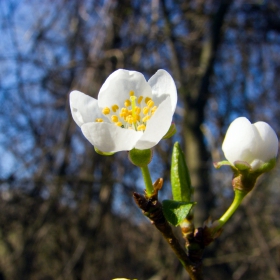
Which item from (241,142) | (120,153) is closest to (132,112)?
(241,142)

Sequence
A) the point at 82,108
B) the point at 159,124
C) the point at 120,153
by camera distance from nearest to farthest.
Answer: the point at 159,124
the point at 82,108
the point at 120,153

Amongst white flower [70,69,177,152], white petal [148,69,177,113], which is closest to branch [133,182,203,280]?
white flower [70,69,177,152]

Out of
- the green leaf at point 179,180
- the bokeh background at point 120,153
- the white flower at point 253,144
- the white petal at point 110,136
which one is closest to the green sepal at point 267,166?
the white flower at point 253,144

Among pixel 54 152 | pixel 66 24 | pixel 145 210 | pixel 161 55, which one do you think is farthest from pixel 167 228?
pixel 66 24

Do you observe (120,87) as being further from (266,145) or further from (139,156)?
(266,145)

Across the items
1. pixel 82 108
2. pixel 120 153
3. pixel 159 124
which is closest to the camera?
pixel 159 124

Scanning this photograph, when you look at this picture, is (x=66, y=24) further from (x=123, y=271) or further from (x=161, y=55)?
(x=123, y=271)

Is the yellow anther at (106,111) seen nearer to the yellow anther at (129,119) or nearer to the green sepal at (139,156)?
the yellow anther at (129,119)
